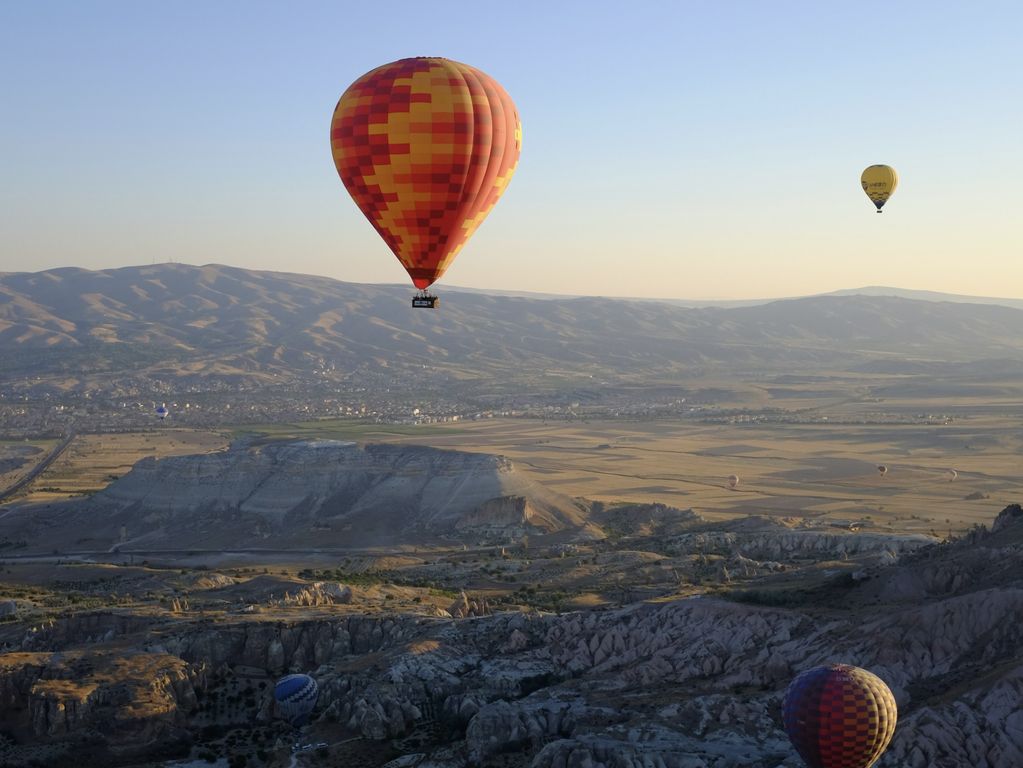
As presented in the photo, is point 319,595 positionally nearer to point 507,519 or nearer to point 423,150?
point 423,150

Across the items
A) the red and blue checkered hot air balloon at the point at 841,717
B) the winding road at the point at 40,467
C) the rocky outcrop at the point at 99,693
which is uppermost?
the red and blue checkered hot air balloon at the point at 841,717

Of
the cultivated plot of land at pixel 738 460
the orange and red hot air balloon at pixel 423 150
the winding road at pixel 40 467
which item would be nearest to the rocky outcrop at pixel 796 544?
the cultivated plot of land at pixel 738 460

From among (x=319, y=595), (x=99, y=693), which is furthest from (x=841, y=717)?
(x=319, y=595)

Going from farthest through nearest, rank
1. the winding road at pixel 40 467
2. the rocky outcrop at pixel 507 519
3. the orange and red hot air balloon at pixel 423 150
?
the winding road at pixel 40 467 < the rocky outcrop at pixel 507 519 < the orange and red hot air balloon at pixel 423 150

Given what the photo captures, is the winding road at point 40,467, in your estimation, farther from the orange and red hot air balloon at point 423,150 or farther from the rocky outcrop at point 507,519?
the orange and red hot air balloon at point 423,150

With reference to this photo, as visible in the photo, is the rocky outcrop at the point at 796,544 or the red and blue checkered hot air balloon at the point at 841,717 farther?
the rocky outcrop at the point at 796,544

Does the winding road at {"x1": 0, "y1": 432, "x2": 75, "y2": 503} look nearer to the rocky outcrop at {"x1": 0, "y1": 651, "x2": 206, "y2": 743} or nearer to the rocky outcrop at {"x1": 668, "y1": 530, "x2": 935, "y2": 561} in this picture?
the rocky outcrop at {"x1": 668, "y1": 530, "x2": 935, "y2": 561}
